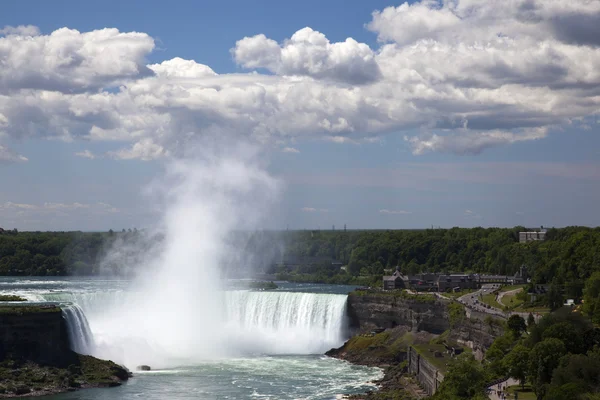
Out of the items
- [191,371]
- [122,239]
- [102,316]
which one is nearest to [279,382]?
[191,371]

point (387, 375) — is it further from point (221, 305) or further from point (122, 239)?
point (122, 239)

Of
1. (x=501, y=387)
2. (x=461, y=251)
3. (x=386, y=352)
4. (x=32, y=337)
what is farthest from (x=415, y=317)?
(x=461, y=251)

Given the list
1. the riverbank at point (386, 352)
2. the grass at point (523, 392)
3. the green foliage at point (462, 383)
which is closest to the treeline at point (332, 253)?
the riverbank at point (386, 352)

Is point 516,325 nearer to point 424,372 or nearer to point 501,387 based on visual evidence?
point 424,372

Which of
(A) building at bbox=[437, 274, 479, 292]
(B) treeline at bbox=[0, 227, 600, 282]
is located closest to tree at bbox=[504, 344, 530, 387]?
(A) building at bbox=[437, 274, 479, 292]

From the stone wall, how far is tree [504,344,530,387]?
196 inches

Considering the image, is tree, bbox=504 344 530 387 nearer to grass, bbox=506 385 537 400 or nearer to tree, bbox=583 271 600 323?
grass, bbox=506 385 537 400

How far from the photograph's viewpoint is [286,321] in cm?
8312

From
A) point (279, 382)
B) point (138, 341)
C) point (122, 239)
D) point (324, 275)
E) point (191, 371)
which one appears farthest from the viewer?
point (122, 239)

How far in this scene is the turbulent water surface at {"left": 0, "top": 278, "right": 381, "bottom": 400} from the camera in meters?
59.2

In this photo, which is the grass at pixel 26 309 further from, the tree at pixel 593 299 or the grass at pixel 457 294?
the tree at pixel 593 299

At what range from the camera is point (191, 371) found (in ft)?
218

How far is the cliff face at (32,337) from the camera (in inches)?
2494

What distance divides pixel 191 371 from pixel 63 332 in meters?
9.80
